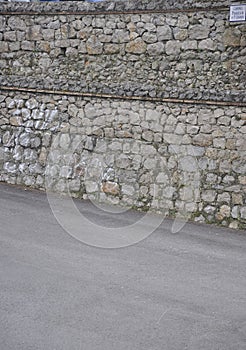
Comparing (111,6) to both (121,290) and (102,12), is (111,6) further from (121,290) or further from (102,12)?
(121,290)

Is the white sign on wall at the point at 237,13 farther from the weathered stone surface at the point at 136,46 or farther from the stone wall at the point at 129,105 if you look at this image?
the weathered stone surface at the point at 136,46

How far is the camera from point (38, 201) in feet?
37.6

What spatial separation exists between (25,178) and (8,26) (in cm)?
344

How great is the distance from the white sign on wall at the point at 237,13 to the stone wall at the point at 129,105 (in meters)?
0.14

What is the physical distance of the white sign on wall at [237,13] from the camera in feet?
36.0

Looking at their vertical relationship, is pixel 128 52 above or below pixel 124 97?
above

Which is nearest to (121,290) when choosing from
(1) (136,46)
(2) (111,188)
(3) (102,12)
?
(2) (111,188)

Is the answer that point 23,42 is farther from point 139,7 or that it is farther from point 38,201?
point 38,201

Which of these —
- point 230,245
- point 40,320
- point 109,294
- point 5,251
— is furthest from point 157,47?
point 40,320

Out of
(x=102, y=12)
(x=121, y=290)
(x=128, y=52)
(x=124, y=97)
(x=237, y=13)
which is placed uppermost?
(x=102, y=12)

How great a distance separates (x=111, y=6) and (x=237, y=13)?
2595mm

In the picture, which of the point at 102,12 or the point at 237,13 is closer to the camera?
the point at 237,13

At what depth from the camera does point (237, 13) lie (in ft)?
36.1

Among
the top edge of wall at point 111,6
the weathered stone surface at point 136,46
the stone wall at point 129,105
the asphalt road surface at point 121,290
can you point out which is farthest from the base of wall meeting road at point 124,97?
the asphalt road surface at point 121,290
